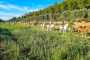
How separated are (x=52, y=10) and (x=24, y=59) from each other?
22.8 m

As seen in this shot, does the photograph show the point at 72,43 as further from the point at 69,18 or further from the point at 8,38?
the point at 69,18

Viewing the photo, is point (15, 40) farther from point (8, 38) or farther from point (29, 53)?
point (29, 53)

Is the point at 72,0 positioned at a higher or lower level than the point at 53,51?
higher

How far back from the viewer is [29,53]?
17.6 ft

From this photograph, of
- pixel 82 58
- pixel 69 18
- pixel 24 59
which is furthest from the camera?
pixel 69 18

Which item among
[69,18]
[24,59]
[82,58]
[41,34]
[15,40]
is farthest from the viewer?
[69,18]

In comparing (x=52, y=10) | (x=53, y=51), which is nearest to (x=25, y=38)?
(x=53, y=51)

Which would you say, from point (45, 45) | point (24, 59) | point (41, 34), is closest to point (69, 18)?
point (41, 34)

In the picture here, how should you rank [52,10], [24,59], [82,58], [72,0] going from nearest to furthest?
[24,59], [82,58], [72,0], [52,10]

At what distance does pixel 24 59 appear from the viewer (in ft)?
16.7

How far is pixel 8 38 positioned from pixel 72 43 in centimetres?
125

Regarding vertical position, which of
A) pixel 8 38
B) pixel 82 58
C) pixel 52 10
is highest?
pixel 52 10

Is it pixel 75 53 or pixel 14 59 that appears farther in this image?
pixel 75 53

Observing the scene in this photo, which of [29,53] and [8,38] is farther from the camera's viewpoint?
[8,38]
